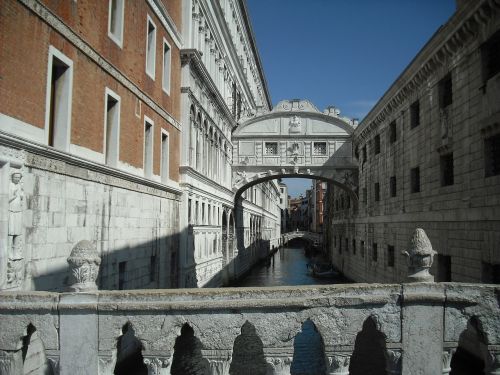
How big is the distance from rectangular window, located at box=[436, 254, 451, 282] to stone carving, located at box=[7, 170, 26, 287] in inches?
426

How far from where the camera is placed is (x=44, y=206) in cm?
777

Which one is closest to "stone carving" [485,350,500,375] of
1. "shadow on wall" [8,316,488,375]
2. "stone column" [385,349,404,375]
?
"stone column" [385,349,404,375]

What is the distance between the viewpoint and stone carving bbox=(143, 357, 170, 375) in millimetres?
4707

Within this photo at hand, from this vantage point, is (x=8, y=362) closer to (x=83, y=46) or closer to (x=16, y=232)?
(x=16, y=232)

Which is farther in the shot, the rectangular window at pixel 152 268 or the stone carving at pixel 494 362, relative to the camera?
the rectangular window at pixel 152 268

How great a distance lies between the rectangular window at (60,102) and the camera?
852cm

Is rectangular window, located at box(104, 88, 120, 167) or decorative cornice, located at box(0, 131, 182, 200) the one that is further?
rectangular window, located at box(104, 88, 120, 167)

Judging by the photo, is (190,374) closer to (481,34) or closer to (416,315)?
(416,315)

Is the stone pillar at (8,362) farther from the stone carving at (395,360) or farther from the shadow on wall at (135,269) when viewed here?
the stone carving at (395,360)

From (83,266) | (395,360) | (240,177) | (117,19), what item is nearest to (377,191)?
(240,177)

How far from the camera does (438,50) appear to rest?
43.8ft

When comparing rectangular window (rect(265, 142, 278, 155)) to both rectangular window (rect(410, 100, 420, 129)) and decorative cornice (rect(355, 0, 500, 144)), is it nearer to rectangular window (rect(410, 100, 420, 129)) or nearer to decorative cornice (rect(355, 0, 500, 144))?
decorative cornice (rect(355, 0, 500, 144))

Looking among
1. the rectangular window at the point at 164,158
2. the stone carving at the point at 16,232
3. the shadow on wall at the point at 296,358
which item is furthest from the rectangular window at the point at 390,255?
the stone carving at the point at 16,232

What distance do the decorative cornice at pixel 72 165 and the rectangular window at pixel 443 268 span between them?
851cm
